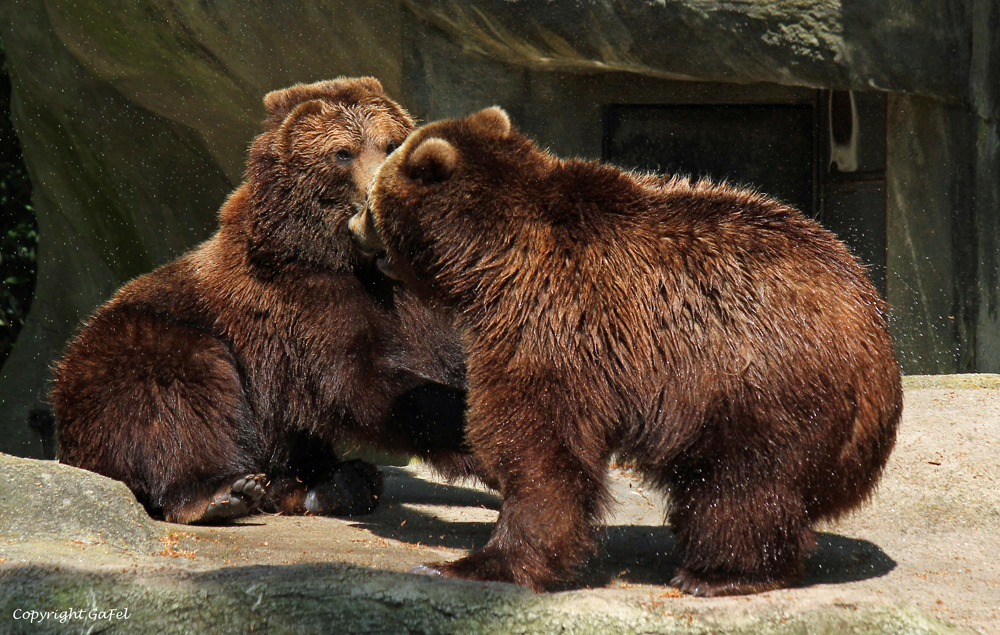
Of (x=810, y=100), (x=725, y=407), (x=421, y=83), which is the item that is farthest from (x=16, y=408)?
(x=725, y=407)

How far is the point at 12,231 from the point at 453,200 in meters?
9.06

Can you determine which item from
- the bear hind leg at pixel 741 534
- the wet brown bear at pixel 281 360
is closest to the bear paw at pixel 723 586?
the bear hind leg at pixel 741 534

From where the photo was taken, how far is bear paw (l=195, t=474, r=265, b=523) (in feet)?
15.1

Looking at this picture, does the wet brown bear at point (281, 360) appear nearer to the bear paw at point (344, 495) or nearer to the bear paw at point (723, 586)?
the bear paw at point (344, 495)

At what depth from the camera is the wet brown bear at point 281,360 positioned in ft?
15.6

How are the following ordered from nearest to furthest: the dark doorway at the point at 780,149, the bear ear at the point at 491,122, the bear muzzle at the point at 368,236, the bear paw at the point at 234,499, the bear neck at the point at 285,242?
the bear ear at the point at 491,122 < the bear muzzle at the point at 368,236 < the bear paw at the point at 234,499 < the bear neck at the point at 285,242 < the dark doorway at the point at 780,149

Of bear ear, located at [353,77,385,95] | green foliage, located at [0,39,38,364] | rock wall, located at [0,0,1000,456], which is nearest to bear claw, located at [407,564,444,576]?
bear ear, located at [353,77,385,95]

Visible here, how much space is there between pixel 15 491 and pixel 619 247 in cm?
244

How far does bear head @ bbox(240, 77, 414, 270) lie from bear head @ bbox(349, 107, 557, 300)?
37.8 inches

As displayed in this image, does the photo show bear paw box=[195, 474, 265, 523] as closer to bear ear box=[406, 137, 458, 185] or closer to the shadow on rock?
the shadow on rock

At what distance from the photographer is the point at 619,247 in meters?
3.64

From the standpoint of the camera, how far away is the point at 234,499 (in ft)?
15.1

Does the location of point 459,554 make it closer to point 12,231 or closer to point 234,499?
point 234,499

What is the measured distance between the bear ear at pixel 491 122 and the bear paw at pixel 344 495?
205 centimetres
